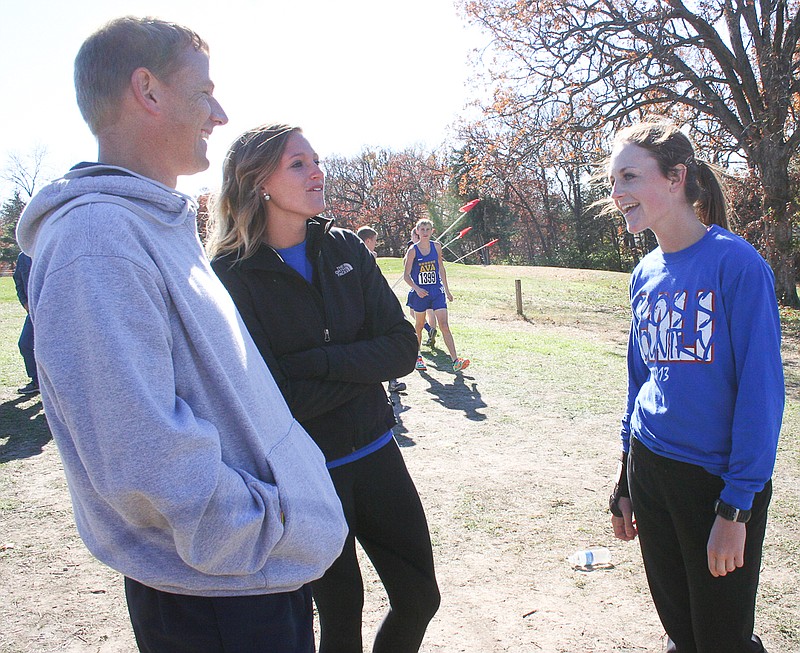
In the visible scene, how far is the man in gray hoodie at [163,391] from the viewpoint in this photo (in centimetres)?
113

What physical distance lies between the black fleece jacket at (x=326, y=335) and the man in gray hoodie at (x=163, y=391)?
597 millimetres

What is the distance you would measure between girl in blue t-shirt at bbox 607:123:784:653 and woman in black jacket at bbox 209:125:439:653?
33.2 inches

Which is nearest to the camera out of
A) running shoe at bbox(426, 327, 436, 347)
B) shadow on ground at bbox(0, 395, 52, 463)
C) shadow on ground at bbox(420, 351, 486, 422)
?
shadow on ground at bbox(0, 395, 52, 463)

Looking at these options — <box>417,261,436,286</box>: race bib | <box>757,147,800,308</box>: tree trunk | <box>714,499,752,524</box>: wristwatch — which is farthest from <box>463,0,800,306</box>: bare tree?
<box>714,499,752,524</box>: wristwatch

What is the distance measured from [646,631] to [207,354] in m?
2.71

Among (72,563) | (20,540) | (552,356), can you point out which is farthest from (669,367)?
(552,356)

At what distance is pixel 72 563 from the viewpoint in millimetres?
3852

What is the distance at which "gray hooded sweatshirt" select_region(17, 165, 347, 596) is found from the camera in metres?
1.12

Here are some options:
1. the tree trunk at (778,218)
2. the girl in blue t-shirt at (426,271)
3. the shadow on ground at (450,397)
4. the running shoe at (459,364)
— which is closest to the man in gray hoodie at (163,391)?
the shadow on ground at (450,397)

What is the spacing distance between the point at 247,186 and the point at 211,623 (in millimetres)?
1516

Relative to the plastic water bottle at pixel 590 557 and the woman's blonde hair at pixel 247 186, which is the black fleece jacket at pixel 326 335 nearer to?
the woman's blonde hair at pixel 247 186

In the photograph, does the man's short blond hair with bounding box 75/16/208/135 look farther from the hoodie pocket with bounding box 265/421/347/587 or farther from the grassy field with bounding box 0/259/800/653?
the grassy field with bounding box 0/259/800/653

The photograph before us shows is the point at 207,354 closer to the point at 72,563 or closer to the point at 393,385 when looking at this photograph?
the point at 72,563

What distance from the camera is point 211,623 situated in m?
1.34
